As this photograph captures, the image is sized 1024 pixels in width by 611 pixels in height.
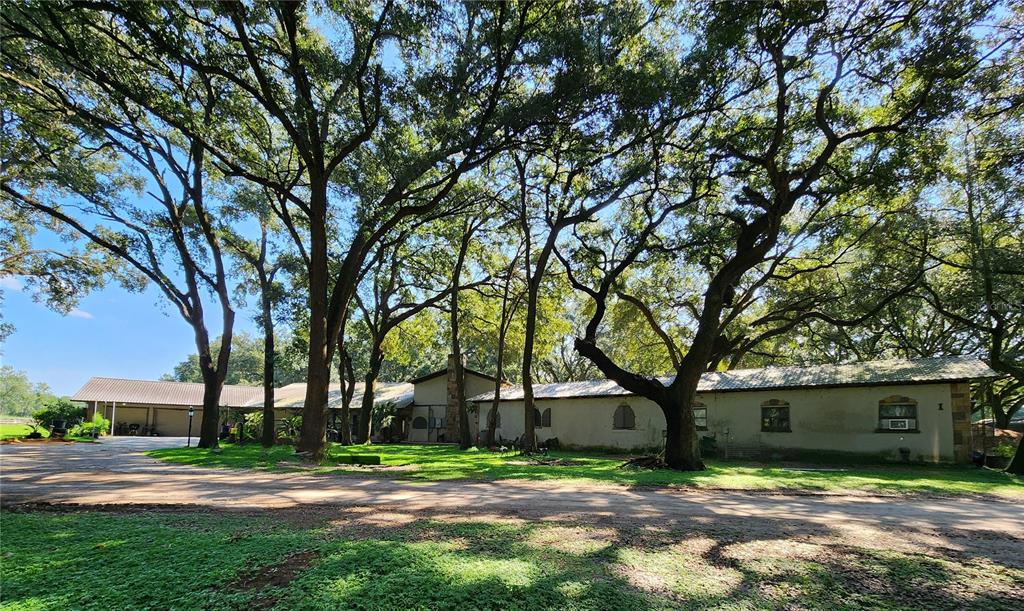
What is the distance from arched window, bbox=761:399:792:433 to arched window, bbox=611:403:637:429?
17.0 feet

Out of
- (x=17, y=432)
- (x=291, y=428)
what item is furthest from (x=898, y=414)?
(x=17, y=432)

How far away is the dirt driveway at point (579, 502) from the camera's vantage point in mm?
6445

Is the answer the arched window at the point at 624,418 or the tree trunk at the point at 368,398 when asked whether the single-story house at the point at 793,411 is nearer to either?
the arched window at the point at 624,418

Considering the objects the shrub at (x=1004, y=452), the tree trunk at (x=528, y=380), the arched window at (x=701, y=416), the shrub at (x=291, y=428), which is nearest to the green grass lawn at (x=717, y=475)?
the shrub at (x=1004, y=452)

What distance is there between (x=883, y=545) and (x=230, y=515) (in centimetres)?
758

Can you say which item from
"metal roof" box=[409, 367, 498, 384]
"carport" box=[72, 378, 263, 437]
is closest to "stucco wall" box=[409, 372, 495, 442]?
"metal roof" box=[409, 367, 498, 384]

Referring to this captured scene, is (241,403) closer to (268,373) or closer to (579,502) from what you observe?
(268,373)

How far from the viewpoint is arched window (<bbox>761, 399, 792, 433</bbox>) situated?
745 inches

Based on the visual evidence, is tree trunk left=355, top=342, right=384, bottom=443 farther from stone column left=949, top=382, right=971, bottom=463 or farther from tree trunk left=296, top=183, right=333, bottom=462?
stone column left=949, top=382, right=971, bottom=463

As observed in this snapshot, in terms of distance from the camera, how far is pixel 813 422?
60.1 ft

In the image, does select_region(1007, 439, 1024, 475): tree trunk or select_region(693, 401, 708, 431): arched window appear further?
select_region(693, 401, 708, 431): arched window

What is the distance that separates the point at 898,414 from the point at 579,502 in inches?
554

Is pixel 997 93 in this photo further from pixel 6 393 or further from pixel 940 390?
pixel 6 393

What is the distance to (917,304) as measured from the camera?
81.8 feet
